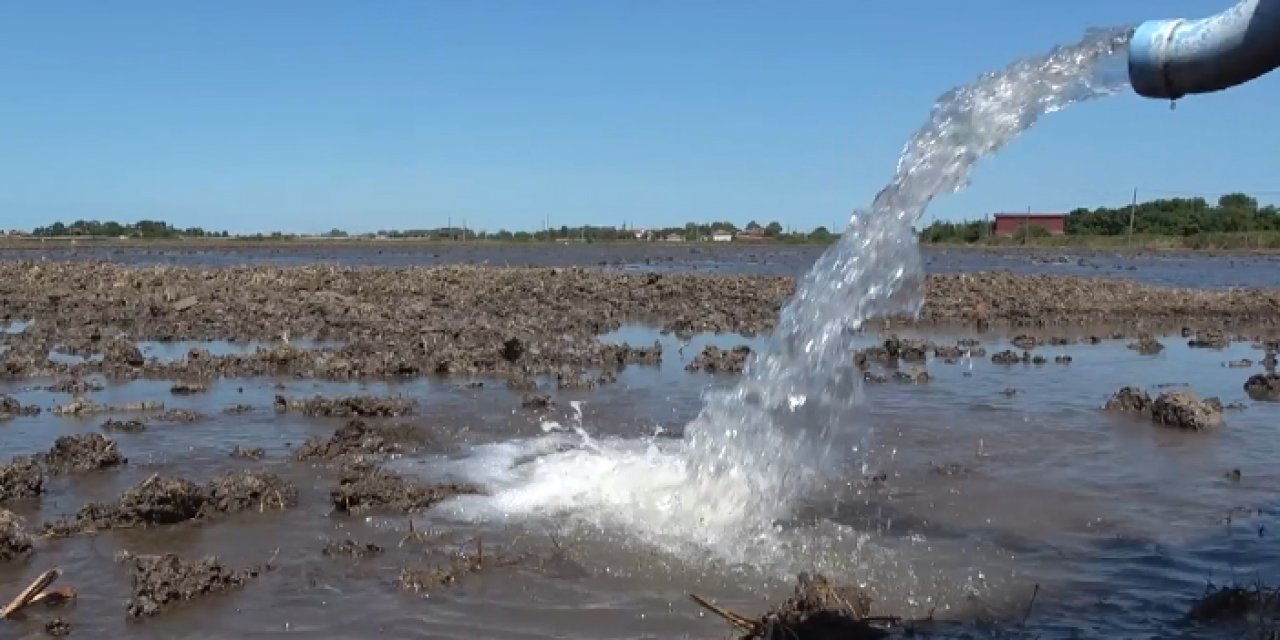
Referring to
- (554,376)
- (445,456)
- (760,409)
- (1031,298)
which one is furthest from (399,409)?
(1031,298)

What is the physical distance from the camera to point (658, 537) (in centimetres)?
695

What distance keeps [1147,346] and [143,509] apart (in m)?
13.8

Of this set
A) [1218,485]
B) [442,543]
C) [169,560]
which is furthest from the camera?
[1218,485]

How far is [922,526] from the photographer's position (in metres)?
7.24

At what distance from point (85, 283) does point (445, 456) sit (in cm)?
1814

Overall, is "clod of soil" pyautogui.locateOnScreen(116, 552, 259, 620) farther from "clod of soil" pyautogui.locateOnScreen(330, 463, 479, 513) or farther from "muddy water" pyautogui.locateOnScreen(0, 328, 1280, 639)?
"clod of soil" pyautogui.locateOnScreen(330, 463, 479, 513)

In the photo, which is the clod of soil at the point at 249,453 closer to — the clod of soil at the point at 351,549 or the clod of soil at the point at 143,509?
the clod of soil at the point at 143,509

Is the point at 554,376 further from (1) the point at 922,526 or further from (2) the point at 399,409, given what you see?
(1) the point at 922,526

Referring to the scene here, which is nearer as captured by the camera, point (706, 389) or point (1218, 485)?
point (1218, 485)

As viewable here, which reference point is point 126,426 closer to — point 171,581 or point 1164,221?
point 171,581

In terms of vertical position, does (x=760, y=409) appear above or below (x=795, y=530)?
above

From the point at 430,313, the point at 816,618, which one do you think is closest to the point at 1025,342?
the point at 430,313

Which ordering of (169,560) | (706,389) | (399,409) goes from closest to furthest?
(169,560) < (399,409) < (706,389)

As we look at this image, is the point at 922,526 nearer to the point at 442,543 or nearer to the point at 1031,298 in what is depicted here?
the point at 442,543
